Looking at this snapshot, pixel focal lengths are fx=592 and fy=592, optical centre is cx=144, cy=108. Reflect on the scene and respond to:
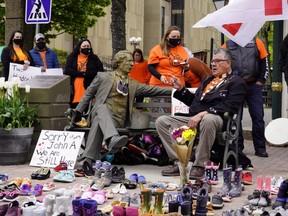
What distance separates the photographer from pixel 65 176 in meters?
6.64

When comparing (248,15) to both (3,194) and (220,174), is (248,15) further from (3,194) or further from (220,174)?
(3,194)

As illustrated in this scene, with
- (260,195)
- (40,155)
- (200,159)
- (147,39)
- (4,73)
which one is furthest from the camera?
(147,39)

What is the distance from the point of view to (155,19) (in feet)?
198

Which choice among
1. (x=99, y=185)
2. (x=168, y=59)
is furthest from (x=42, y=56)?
(x=99, y=185)

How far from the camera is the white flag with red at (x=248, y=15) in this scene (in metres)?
5.13

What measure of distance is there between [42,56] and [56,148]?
247cm

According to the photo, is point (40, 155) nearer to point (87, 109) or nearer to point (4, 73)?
point (87, 109)

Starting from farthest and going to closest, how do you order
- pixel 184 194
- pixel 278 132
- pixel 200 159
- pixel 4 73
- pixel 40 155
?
1. pixel 278 132
2. pixel 4 73
3. pixel 40 155
4. pixel 200 159
5. pixel 184 194

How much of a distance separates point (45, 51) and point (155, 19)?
51.2m

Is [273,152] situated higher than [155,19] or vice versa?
[155,19]

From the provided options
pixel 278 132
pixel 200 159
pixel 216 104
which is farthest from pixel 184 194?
pixel 278 132

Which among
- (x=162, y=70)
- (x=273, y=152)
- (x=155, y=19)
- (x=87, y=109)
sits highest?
(x=155, y=19)

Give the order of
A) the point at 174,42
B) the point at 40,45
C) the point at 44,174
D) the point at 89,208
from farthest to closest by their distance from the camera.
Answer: the point at 40,45 < the point at 174,42 < the point at 44,174 < the point at 89,208

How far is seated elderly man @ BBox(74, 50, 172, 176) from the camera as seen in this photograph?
24.5 ft
